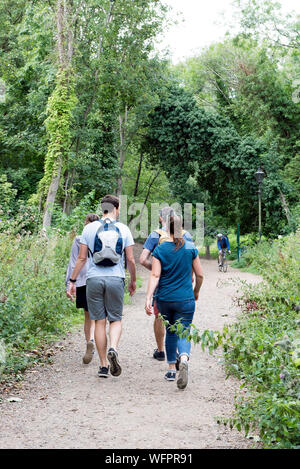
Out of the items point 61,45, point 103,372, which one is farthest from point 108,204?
point 61,45

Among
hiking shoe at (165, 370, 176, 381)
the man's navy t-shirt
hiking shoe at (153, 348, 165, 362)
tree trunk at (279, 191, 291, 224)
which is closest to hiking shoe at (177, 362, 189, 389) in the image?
hiking shoe at (165, 370, 176, 381)

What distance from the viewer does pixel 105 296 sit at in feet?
21.4

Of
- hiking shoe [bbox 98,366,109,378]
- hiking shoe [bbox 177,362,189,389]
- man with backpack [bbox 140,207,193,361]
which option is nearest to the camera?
hiking shoe [bbox 177,362,189,389]

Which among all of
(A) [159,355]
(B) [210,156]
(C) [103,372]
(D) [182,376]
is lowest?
(A) [159,355]

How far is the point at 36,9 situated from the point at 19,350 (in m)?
17.4

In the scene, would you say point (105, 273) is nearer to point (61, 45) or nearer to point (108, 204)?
point (108, 204)

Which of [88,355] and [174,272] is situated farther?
[88,355]

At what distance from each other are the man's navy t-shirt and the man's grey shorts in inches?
21.5

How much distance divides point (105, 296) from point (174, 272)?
87cm

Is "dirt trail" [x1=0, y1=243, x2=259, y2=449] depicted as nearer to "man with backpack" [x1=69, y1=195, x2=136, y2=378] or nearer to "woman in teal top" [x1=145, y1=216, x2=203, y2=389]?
"man with backpack" [x1=69, y1=195, x2=136, y2=378]

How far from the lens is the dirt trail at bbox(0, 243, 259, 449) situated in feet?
14.8

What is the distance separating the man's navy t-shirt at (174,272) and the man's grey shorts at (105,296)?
0.55 m

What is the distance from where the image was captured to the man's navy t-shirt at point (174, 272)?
621 centimetres

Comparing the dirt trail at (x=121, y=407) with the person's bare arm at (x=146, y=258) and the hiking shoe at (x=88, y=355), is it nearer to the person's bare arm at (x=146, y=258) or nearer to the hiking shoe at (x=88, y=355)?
the hiking shoe at (x=88, y=355)
